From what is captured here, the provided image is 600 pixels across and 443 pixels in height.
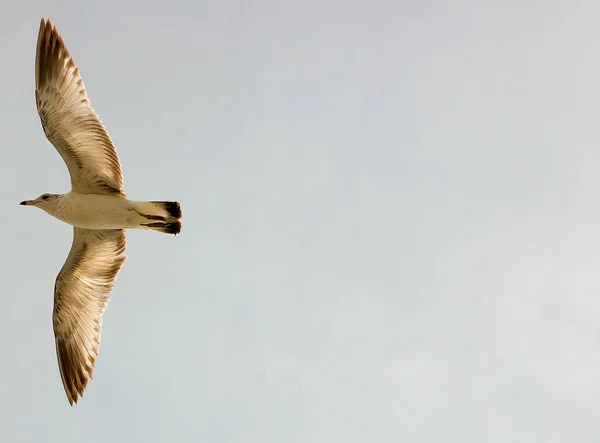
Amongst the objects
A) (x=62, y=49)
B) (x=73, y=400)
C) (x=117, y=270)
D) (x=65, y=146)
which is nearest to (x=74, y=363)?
(x=73, y=400)

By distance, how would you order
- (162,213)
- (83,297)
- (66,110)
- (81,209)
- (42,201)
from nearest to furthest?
(66,110)
(162,213)
(81,209)
(42,201)
(83,297)

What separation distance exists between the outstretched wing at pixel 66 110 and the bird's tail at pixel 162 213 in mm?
1104

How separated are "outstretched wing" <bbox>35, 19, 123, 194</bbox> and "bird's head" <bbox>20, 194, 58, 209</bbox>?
2.60 ft

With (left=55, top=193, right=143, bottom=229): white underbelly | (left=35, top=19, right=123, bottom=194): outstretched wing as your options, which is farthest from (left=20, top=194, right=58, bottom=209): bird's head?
(left=35, top=19, right=123, bottom=194): outstretched wing

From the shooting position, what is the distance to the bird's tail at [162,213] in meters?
16.8

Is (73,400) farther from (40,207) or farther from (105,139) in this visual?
(105,139)

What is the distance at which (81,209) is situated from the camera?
1686cm

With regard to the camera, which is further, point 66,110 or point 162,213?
point 162,213

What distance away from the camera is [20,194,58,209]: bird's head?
56.1 ft

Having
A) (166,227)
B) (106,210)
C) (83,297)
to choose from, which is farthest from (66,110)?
(83,297)

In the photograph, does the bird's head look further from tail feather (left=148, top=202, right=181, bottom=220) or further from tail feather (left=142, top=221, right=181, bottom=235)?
tail feather (left=148, top=202, right=181, bottom=220)

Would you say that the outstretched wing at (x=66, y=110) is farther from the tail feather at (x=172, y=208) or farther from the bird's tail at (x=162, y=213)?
the tail feather at (x=172, y=208)

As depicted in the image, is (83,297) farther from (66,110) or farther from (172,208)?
A: (66,110)

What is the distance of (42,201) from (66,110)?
196 centimetres
